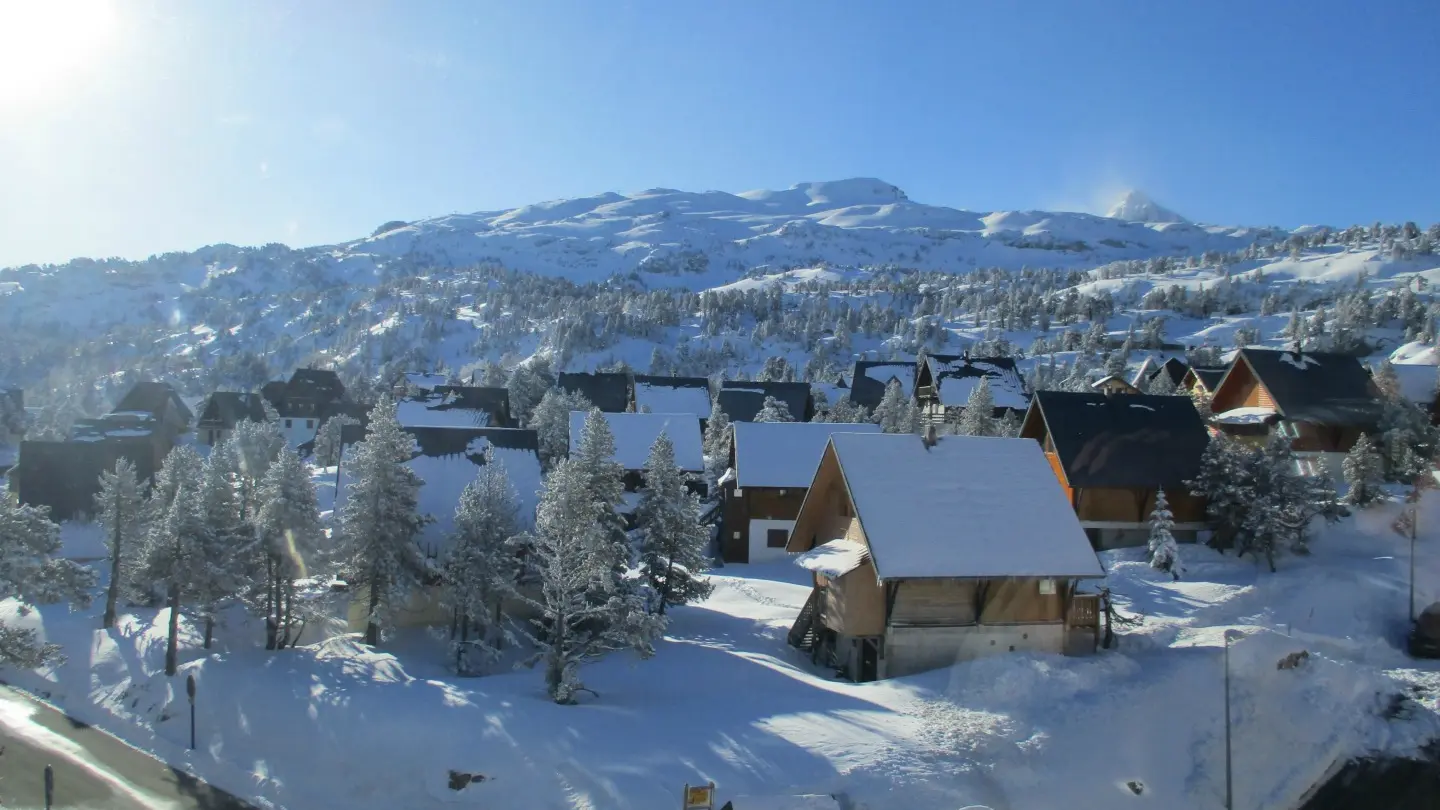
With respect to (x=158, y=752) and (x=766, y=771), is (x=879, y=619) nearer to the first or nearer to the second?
(x=766, y=771)

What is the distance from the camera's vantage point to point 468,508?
23.5m

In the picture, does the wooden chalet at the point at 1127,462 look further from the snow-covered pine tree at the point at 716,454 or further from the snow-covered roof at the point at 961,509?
the snow-covered pine tree at the point at 716,454

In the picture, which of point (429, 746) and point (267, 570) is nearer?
point (429, 746)

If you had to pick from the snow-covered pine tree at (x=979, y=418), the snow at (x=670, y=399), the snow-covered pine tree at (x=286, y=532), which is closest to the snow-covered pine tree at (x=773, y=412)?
the snow at (x=670, y=399)

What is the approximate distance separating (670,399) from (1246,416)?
4422cm

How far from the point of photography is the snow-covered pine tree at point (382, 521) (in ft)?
76.9

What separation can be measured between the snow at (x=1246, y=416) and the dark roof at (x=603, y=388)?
49.1m

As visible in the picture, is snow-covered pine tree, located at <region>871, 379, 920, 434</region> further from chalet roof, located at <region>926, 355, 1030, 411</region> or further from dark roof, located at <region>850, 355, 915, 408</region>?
dark roof, located at <region>850, 355, 915, 408</region>

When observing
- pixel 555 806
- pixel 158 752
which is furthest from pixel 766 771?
pixel 158 752

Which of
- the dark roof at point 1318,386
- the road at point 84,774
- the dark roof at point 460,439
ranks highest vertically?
the dark roof at point 1318,386

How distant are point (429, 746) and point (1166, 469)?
1150 inches

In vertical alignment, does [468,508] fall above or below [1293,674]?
above

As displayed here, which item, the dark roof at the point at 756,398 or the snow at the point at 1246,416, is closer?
the snow at the point at 1246,416

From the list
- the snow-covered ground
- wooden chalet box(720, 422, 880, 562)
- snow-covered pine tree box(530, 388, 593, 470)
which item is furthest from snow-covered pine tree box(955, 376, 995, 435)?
snow-covered pine tree box(530, 388, 593, 470)
